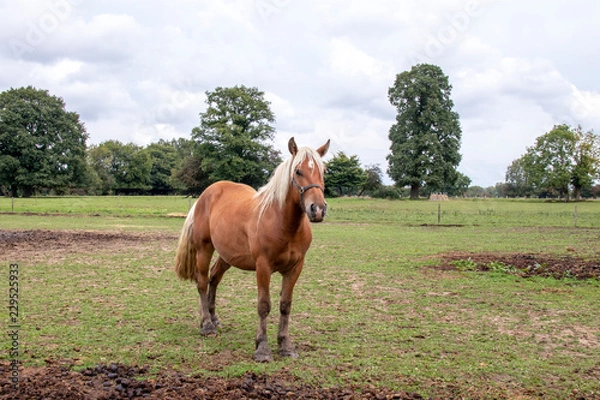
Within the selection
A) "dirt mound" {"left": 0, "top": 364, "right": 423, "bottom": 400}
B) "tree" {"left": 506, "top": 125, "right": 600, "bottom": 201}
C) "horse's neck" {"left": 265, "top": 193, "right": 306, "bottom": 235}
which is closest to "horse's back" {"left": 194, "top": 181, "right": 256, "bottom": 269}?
"horse's neck" {"left": 265, "top": 193, "right": 306, "bottom": 235}

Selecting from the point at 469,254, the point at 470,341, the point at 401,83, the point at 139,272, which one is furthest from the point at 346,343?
the point at 401,83

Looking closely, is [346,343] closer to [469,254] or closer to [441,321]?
[441,321]

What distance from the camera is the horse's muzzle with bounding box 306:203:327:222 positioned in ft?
13.8

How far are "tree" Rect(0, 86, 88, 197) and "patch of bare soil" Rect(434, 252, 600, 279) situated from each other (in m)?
52.7

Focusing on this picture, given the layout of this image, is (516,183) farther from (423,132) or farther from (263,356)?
(263,356)

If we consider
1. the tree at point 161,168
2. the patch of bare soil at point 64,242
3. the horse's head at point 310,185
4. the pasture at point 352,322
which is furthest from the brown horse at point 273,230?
the tree at point 161,168

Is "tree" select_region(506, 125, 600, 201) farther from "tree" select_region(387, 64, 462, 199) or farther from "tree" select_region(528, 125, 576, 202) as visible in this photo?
"tree" select_region(387, 64, 462, 199)

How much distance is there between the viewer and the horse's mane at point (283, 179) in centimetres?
463

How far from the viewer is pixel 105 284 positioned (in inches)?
328

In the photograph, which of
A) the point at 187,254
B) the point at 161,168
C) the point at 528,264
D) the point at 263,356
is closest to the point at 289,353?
the point at 263,356

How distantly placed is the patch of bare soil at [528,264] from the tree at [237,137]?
43157mm

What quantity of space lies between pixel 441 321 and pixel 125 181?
8808 centimetres

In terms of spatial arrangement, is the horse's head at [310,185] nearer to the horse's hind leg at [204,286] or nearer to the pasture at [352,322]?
Result: the pasture at [352,322]

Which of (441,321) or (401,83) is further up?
(401,83)
